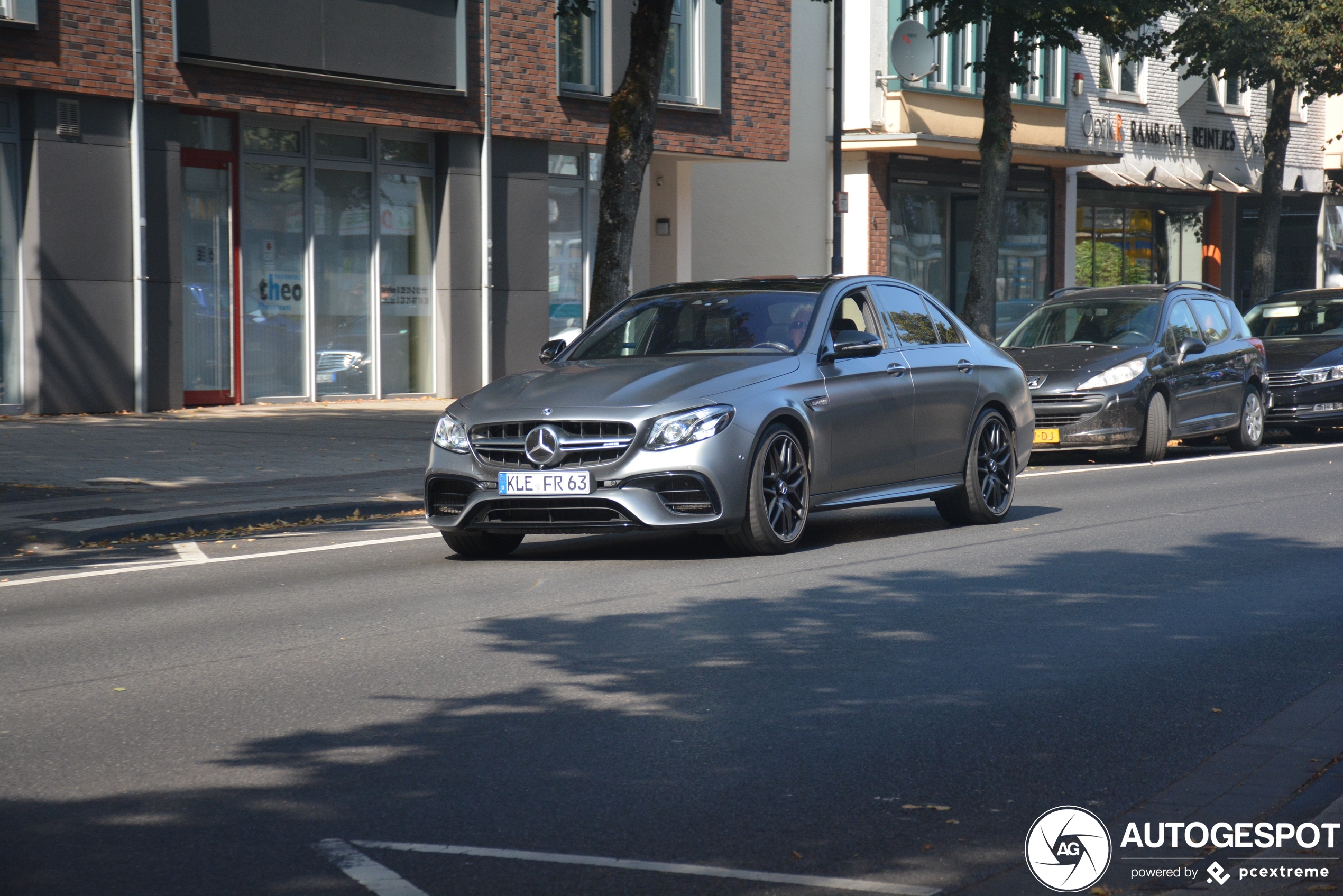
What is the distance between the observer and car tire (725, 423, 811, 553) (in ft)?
30.3

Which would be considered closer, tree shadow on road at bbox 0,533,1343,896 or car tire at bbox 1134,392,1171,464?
tree shadow on road at bbox 0,533,1343,896

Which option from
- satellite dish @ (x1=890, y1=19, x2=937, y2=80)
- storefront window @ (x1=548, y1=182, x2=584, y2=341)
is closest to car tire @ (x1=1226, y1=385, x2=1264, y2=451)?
storefront window @ (x1=548, y1=182, x2=584, y2=341)

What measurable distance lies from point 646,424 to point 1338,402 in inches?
563

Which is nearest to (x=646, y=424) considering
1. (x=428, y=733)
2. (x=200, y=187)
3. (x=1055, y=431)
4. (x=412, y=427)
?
(x=428, y=733)

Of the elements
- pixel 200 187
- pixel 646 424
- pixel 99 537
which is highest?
pixel 200 187

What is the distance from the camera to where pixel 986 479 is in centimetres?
1139

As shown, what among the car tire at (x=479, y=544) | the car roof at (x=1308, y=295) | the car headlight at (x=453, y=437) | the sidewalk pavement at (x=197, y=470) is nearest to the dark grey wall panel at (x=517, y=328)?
the sidewalk pavement at (x=197, y=470)

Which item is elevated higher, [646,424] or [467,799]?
[646,424]

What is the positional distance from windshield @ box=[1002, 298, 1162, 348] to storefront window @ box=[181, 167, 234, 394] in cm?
959

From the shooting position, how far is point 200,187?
20.8 meters

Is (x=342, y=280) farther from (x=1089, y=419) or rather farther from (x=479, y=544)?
(x=479, y=544)

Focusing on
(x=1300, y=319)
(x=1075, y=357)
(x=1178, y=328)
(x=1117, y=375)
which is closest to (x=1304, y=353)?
(x=1300, y=319)

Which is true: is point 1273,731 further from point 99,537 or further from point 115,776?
point 99,537

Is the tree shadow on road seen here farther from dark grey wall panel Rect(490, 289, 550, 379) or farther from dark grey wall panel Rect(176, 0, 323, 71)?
dark grey wall panel Rect(490, 289, 550, 379)
